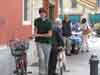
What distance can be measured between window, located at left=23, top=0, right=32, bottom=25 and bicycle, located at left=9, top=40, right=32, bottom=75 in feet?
18.3

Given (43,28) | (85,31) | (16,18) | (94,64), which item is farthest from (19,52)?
(85,31)

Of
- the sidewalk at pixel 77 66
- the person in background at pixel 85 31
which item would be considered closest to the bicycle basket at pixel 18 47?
the sidewalk at pixel 77 66

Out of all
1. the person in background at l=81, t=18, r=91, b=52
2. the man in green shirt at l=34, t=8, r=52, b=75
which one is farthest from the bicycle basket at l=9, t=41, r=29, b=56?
the person in background at l=81, t=18, r=91, b=52

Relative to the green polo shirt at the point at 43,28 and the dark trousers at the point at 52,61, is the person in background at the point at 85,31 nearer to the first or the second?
the dark trousers at the point at 52,61

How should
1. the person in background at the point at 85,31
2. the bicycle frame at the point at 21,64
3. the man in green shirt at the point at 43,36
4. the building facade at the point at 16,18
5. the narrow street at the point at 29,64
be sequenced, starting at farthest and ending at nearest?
1. the person in background at the point at 85,31
2. the building facade at the point at 16,18
3. the narrow street at the point at 29,64
4. the man in green shirt at the point at 43,36
5. the bicycle frame at the point at 21,64

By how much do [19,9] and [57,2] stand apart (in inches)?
630

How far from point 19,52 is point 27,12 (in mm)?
6738

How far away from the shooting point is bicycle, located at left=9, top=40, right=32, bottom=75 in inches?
452

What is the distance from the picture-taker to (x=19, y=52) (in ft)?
37.9

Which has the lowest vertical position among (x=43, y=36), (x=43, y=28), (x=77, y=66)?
(x=77, y=66)

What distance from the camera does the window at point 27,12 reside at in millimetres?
17375

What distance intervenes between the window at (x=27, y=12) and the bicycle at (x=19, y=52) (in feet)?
18.3

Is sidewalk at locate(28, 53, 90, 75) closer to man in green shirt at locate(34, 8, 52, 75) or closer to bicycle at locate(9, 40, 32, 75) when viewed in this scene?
man in green shirt at locate(34, 8, 52, 75)

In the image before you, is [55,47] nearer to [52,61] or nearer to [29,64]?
[52,61]
